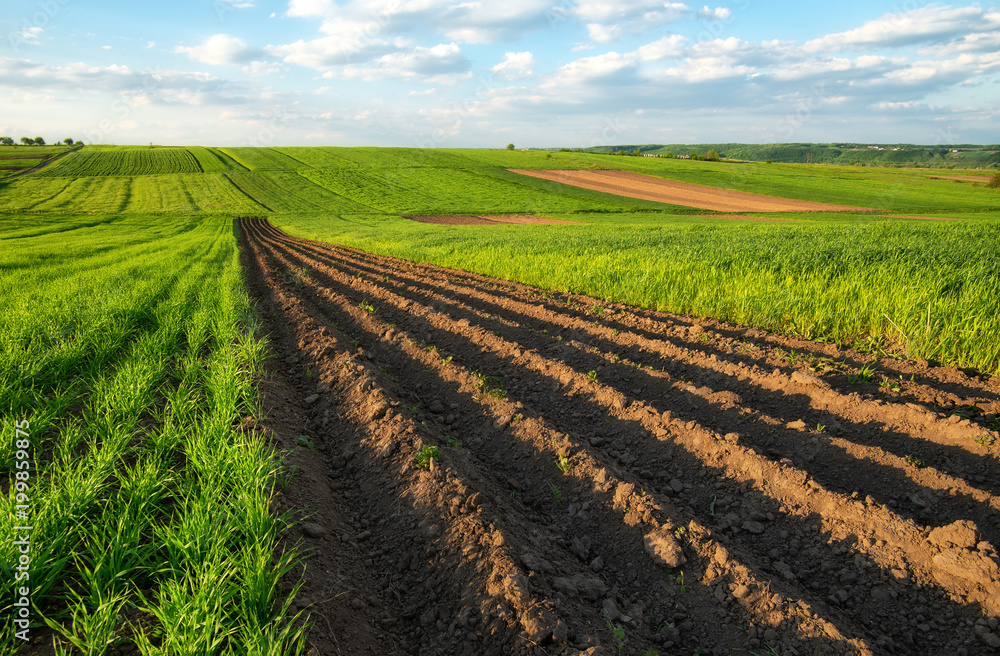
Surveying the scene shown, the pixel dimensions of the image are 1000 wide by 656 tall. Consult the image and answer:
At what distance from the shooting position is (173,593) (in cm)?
210

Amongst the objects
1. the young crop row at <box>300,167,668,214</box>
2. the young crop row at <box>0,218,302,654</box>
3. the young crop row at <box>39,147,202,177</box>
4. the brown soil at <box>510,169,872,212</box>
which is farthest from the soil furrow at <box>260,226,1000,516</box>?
the young crop row at <box>39,147,202,177</box>

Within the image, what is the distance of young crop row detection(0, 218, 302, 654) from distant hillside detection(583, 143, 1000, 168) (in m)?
107

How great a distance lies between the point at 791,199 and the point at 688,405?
54187 millimetres

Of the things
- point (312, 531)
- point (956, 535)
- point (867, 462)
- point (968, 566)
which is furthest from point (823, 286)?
point (312, 531)

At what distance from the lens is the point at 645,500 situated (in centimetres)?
337

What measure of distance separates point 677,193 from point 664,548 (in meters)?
56.6

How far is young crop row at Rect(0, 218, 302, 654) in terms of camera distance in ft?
7.18

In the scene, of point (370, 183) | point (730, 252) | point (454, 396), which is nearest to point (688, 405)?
point (454, 396)

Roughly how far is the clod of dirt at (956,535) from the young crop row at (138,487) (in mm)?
3621

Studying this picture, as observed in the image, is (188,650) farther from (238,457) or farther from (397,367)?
(397,367)

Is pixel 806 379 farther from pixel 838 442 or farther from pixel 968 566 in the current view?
pixel 968 566

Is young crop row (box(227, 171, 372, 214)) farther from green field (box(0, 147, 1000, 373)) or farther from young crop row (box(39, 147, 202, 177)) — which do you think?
young crop row (box(39, 147, 202, 177))

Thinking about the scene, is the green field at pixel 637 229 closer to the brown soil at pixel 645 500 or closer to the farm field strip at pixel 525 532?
the brown soil at pixel 645 500

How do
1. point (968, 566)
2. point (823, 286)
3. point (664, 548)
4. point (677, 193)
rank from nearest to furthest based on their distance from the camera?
1. point (968, 566)
2. point (664, 548)
3. point (823, 286)
4. point (677, 193)
